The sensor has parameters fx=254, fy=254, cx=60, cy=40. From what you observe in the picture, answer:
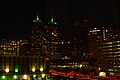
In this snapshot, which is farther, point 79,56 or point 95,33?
point 95,33

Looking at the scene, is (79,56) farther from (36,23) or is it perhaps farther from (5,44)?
(36,23)

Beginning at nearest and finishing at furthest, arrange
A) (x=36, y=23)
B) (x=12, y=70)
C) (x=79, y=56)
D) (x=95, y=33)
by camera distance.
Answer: (x=12, y=70) < (x=79, y=56) < (x=95, y=33) < (x=36, y=23)

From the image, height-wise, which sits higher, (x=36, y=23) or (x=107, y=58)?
(x=36, y=23)

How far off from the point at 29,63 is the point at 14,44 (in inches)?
2342

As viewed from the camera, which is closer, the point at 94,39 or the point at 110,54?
the point at 110,54

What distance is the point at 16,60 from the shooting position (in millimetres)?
22516

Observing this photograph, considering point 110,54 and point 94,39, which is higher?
point 94,39

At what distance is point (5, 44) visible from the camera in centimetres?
7712

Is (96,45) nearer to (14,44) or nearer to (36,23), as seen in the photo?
(14,44)

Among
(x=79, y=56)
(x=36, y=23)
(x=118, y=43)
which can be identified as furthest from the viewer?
(x=36, y=23)

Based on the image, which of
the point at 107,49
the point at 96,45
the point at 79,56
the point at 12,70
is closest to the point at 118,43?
the point at 107,49

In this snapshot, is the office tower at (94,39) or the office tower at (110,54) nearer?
the office tower at (110,54)

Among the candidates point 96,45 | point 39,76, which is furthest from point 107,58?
point 39,76

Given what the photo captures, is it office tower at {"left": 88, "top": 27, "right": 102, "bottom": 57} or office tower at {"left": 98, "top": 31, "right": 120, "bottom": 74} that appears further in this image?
office tower at {"left": 88, "top": 27, "right": 102, "bottom": 57}
